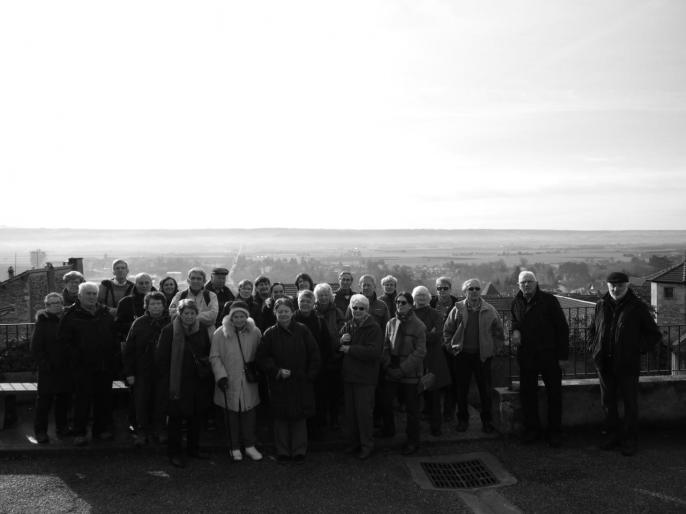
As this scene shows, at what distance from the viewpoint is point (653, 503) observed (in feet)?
16.5

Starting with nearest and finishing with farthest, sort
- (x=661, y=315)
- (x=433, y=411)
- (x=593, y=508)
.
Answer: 1. (x=593, y=508)
2. (x=433, y=411)
3. (x=661, y=315)

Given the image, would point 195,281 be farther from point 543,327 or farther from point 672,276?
point 672,276

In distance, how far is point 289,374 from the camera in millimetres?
5949

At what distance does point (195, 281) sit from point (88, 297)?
4.15ft

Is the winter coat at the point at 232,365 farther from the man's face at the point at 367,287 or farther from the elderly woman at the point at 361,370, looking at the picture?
the man's face at the point at 367,287

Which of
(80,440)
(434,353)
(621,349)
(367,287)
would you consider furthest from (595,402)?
(80,440)

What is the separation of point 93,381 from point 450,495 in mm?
4304

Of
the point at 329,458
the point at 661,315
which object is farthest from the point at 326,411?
the point at 661,315

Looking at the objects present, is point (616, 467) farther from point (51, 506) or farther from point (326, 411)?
point (51, 506)

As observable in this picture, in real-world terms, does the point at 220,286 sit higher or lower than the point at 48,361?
higher

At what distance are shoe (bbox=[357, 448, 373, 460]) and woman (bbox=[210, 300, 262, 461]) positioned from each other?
1.16m

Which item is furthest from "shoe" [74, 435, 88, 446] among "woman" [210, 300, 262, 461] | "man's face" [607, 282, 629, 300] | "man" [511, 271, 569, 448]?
"man's face" [607, 282, 629, 300]

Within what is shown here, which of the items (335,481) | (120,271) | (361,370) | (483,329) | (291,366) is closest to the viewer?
(335,481)

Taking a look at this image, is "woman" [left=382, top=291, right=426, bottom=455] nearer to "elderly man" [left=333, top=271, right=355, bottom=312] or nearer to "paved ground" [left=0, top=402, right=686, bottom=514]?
"paved ground" [left=0, top=402, right=686, bottom=514]
